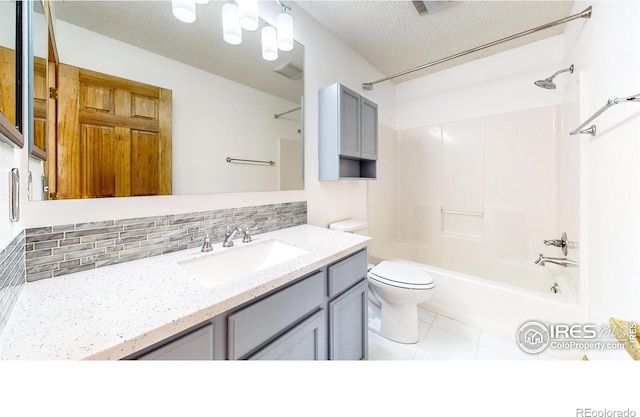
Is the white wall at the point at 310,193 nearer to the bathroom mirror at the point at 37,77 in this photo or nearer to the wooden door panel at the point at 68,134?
the wooden door panel at the point at 68,134

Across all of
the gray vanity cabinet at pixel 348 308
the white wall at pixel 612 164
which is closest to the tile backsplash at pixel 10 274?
the gray vanity cabinet at pixel 348 308

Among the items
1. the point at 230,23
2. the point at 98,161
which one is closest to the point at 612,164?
the point at 230,23

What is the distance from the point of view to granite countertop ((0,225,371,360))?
1.51 feet

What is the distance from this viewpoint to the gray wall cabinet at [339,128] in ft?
5.49

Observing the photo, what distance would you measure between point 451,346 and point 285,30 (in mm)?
2315

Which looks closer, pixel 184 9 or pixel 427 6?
pixel 184 9

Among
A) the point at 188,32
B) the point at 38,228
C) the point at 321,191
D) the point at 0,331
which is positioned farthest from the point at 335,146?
the point at 0,331

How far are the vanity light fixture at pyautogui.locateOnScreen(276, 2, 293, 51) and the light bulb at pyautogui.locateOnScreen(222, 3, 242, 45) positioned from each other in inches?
10.8

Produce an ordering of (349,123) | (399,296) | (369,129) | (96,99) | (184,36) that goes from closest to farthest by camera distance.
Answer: (96,99), (184,36), (399,296), (349,123), (369,129)

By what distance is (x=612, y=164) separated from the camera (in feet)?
3.40

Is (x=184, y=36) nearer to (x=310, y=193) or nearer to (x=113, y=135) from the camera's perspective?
(x=113, y=135)

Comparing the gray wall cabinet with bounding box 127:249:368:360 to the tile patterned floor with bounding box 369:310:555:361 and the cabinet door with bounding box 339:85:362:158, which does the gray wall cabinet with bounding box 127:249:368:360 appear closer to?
the tile patterned floor with bounding box 369:310:555:361

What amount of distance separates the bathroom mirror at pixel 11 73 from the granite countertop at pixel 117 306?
0.42 m

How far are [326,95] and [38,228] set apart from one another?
5.35ft
